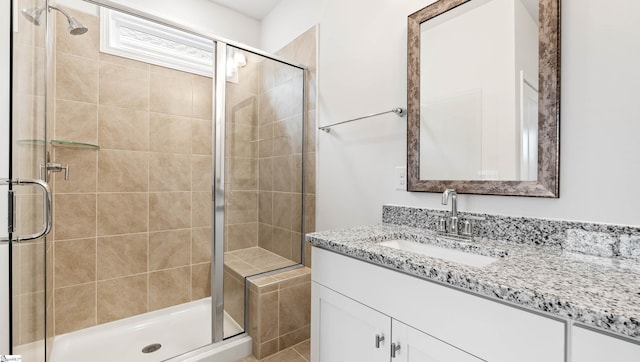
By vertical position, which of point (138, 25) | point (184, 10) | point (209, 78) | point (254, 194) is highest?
point (184, 10)

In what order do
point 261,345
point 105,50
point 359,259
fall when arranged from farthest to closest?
1. point 105,50
2. point 261,345
3. point 359,259

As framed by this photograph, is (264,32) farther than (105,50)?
Yes

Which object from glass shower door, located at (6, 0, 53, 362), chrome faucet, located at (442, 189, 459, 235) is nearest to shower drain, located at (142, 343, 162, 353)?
glass shower door, located at (6, 0, 53, 362)

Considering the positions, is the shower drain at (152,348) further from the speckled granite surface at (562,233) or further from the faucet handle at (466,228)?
the faucet handle at (466,228)

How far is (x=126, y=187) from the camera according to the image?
1.98 meters

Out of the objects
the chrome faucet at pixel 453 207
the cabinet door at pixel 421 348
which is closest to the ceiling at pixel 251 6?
the chrome faucet at pixel 453 207

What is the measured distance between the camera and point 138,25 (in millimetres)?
1979

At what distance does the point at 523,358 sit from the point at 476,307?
12 centimetres

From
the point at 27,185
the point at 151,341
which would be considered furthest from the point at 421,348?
the point at 151,341

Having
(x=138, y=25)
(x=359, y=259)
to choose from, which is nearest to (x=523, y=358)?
(x=359, y=259)

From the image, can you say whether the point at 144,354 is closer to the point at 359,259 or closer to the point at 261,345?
the point at 261,345

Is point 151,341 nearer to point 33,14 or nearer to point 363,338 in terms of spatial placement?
point 363,338

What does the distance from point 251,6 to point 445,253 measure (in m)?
2.47

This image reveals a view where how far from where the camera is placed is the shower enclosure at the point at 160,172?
169 cm
